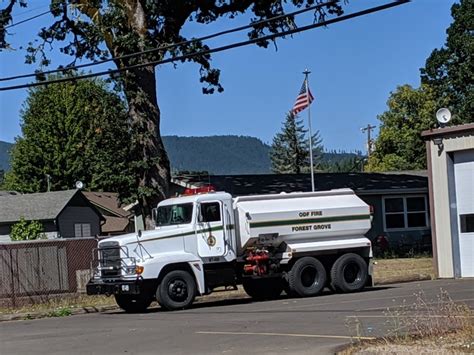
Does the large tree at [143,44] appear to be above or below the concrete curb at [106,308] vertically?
above

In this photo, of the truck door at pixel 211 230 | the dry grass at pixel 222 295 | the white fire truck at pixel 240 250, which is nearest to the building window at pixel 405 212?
the dry grass at pixel 222 295

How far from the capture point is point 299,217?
22.0m

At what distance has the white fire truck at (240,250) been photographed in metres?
20.3

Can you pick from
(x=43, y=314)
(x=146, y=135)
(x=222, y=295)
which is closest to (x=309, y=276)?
(x=222, y=295)

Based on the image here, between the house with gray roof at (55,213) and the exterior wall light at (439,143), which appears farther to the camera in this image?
the house with gray roof at (55,213)

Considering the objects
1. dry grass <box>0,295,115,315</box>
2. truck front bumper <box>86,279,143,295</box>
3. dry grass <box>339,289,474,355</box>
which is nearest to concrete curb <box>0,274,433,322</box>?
dry grass <box>0,295,115,315</box>

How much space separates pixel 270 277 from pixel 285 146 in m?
72.7

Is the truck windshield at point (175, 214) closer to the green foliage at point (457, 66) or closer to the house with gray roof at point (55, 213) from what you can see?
the house with gray roof at point (55, 213)

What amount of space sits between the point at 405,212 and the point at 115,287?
21.8 metres

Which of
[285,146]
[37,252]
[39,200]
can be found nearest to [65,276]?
[37,252]

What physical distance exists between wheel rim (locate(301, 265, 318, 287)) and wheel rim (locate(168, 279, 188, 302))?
3289 mm

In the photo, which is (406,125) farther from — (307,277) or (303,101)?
(307,277)

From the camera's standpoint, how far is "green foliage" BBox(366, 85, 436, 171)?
59.8m

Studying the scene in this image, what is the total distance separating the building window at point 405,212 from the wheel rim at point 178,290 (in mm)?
19937
